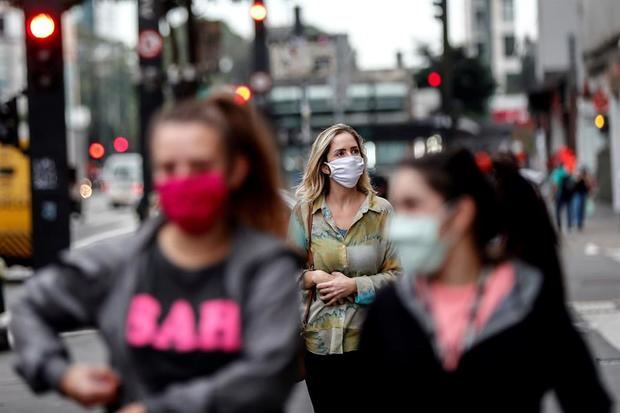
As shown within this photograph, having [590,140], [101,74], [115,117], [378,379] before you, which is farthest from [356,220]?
[101,74]

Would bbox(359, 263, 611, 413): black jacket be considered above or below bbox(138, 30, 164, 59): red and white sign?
below

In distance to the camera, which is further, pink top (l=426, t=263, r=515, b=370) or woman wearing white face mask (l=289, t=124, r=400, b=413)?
woman wearing white face mask (l=289, t=124, r=400, b=413)

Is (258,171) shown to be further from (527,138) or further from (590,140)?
(527,138)

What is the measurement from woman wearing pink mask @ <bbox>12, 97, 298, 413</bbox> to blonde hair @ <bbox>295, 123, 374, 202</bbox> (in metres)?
3.53

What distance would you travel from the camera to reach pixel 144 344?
3.52 m

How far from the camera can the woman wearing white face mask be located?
6887mm

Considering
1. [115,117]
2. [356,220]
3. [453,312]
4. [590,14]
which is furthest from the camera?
[115,117]

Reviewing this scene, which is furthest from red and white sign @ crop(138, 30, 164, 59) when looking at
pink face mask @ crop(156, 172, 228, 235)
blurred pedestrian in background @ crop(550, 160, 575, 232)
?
pink face mask @ crop(156, 172, 228, 235)

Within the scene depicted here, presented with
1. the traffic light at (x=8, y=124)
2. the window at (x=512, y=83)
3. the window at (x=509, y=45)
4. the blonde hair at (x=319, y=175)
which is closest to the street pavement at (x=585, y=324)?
the blonde hair at (x=319, y=175)

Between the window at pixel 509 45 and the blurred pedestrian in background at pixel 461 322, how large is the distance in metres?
135

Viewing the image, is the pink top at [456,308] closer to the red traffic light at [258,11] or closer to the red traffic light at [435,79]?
the red traffic light at [435,79]

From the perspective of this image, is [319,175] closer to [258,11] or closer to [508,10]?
[258,11]

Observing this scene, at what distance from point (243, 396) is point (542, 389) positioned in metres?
0.80

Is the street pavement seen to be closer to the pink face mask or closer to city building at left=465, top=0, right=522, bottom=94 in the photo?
the pink face mask
